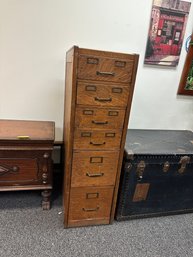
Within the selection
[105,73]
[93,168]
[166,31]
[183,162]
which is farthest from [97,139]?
[166,31]

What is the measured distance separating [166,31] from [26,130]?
4.80ft

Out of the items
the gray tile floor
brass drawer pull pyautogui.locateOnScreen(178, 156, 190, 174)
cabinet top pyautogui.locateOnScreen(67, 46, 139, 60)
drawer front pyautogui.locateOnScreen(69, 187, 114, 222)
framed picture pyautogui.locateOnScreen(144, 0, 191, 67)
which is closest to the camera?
cabinet top pyautogui.locateOnScreen(67, 46, 139, 60)

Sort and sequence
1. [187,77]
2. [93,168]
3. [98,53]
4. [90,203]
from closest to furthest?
[98,53] → [93,168] → [90,203] → [187,77]

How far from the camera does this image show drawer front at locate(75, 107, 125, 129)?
1.20 metres

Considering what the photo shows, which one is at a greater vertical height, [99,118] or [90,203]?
[99,118]

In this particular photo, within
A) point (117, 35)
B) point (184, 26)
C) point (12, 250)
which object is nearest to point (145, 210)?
point (12, 250)

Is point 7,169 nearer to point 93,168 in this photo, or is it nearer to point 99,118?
point 93,168

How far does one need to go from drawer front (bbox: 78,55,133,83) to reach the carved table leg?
102 centimetres

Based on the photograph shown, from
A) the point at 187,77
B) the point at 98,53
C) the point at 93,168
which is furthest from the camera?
the point at 187,77

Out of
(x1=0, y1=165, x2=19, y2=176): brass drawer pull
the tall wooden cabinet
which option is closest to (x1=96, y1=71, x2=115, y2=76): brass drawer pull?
the tall wooden cabinet

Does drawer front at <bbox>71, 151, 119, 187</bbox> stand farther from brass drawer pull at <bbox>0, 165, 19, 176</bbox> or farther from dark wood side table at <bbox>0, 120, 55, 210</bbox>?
brass drawer pull at <bbox>0, 165, 19, 176</bbox>

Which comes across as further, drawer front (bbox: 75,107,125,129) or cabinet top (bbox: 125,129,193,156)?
cabinet top (bbox: 125,129,193,156)

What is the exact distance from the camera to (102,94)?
1186mm

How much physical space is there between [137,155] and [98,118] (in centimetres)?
43
